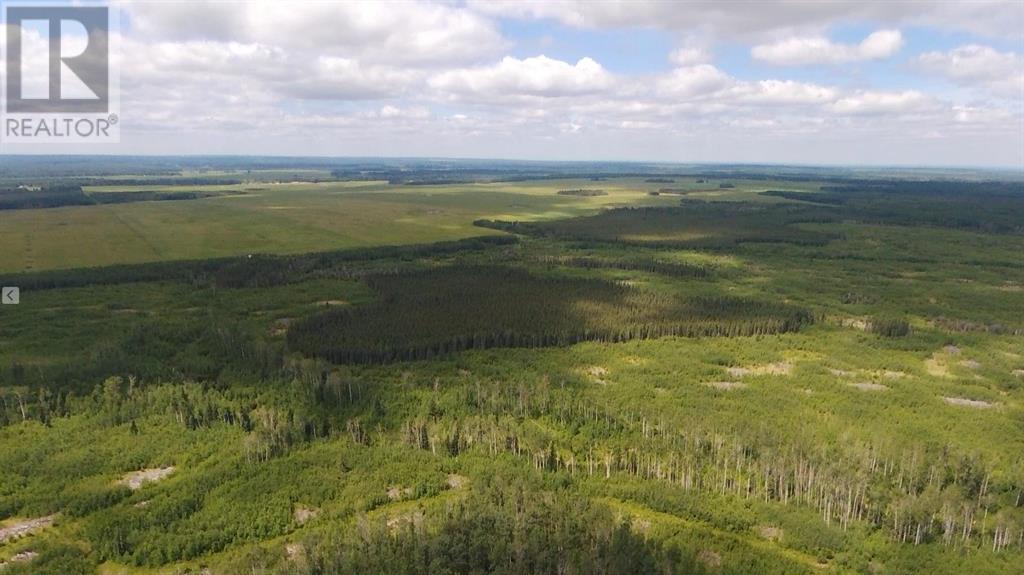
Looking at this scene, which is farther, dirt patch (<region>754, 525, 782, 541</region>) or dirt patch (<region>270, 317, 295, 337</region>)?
dirt patch (<region>270, 317, 295, 337</region>)

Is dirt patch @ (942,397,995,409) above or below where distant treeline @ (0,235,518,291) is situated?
below

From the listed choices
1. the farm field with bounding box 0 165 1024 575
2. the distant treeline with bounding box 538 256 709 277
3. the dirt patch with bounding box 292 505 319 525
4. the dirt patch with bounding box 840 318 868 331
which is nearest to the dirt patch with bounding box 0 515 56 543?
the farm field with bounding box 0 165 1024 575

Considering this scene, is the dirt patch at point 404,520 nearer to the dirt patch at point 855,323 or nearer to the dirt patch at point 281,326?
the dirt patch at point 281,326

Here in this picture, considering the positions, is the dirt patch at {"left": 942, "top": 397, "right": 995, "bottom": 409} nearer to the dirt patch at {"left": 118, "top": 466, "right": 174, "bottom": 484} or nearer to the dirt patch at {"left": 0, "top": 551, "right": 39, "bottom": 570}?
the dirt patch at {"left": 118, "top": 466, "right": 174, "bottom": 484}

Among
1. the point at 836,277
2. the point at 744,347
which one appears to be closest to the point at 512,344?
the point at 744,347

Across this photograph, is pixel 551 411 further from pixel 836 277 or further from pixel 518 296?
pixel 836 277

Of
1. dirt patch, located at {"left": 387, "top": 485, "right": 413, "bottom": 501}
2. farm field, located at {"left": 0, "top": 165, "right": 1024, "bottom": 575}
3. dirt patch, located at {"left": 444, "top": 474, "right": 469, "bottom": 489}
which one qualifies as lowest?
dirt patch, located at {"left": 387, "top": 485, "right": 413, "bottom": 501}

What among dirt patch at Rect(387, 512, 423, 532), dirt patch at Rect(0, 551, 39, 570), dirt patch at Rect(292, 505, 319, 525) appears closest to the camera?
dirt patch at Rect(0, 551, 39, 570)
